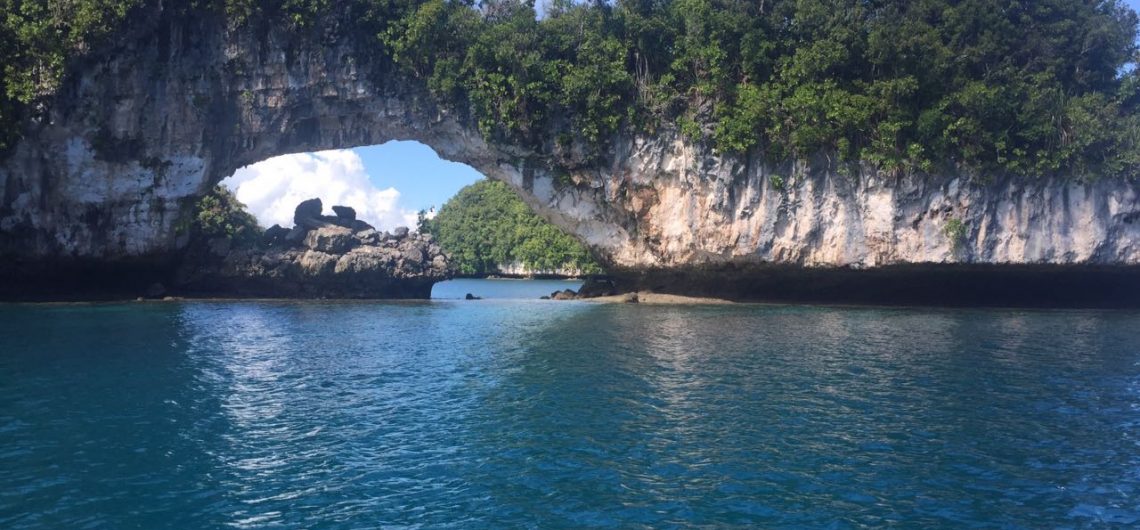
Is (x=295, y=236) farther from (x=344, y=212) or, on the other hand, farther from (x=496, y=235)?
(x=496, y=235)

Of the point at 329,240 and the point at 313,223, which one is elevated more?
the point at 313,223

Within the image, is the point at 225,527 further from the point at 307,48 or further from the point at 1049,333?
the point at 307,48

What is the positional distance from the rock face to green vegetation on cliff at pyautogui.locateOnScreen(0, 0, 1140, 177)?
1119 mm

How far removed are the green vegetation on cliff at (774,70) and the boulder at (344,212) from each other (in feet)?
44.9

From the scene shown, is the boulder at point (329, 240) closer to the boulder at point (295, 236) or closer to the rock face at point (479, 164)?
the boulder at point (295, 236)

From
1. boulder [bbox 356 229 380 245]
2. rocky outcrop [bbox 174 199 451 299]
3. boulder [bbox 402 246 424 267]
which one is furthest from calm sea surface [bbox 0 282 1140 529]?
boulder [bbox 356 229 380 245]

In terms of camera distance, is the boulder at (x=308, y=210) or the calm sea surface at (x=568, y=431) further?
the boulder at (x=308, y=210)

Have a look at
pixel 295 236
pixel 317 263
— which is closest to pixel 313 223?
pixel 295 236

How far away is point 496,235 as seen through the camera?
8338 centimetres

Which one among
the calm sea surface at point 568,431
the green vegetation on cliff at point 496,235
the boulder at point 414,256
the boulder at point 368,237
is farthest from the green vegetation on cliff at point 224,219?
the green vegetation on cliff at point 496,235

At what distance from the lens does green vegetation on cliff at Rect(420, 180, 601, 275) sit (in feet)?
250

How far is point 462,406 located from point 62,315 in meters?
20.9

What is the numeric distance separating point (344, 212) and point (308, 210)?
211 centimetres

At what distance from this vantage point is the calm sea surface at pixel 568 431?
8641mm
